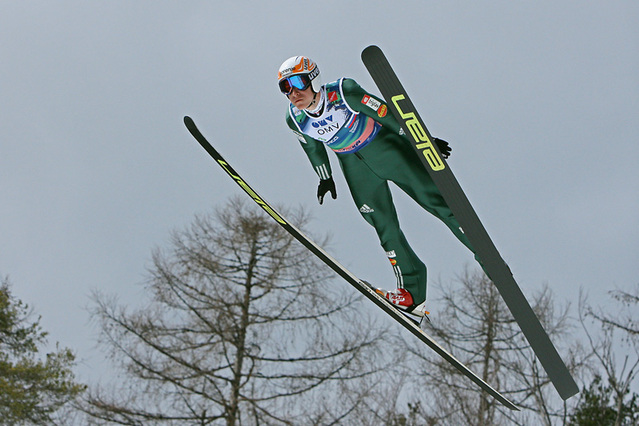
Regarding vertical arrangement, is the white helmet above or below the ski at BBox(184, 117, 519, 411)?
above

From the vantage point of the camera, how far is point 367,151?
18.5 ft

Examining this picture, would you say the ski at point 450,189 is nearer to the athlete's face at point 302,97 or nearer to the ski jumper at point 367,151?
the ski jumper at point 367,151

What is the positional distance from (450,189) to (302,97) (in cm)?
125

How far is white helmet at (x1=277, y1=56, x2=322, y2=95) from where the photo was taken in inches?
211

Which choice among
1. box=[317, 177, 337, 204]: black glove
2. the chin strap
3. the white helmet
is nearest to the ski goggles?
the white helmet

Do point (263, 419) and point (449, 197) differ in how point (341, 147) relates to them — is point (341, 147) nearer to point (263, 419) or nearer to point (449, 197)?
point (449, 197)

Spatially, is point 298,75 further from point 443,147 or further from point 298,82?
point 443,147

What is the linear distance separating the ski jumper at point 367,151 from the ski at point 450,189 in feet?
1.04

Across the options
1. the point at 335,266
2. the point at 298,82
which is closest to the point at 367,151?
the point at 298,82

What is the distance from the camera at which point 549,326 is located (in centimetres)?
1563

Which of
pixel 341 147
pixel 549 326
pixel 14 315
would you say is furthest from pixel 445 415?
pixel 14 315

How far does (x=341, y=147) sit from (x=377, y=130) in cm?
30

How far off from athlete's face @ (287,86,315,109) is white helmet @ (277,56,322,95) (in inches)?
1.2

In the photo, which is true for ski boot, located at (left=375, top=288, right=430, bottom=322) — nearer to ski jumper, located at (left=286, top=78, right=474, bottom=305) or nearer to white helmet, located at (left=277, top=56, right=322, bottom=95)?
ski jumper, located at (left=286, top=78, right=474, bottom=305)
